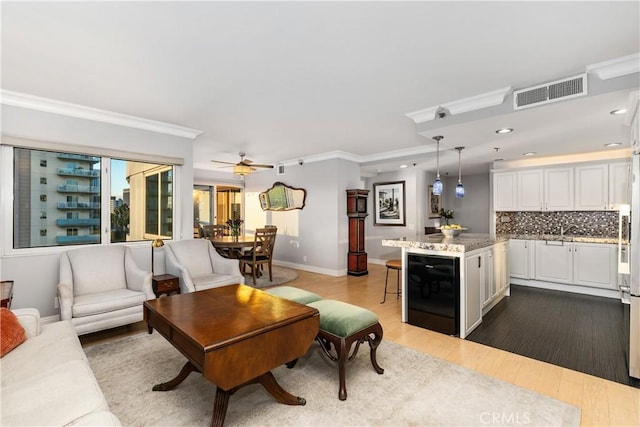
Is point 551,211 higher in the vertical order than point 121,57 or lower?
lower

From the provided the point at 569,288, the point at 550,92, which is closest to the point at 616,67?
the point at 550,92

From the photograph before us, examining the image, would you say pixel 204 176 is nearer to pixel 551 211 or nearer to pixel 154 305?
pixel 154 305

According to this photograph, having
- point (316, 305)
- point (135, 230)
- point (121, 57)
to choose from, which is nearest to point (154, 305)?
point (316, 305)

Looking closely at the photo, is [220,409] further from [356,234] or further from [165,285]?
[356,234]

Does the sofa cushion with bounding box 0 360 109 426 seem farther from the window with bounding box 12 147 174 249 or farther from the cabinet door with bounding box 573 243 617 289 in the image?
the cabinet door with bounding box 573 243 617 289

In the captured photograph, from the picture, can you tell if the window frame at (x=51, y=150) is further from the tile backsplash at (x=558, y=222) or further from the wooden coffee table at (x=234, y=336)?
the tile backsplash at (x=558, y=222)

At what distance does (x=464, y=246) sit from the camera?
9.85 ft

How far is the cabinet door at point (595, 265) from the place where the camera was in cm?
439

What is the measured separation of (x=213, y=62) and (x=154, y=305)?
194cm

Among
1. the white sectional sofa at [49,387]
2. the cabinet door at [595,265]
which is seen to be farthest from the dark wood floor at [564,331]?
the white sectional sofa at [49,387]

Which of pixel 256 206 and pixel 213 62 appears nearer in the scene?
pixel 213 62

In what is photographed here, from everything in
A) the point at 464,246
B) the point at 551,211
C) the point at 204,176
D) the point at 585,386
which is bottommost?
the point at 585,386

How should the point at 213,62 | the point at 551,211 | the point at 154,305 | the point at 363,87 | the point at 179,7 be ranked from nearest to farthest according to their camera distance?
the point at 179,7, the point at 154,305, the point at 213,62, the point at 363,87, the point at 551,211

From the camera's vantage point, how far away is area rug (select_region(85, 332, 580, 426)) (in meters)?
1.83
